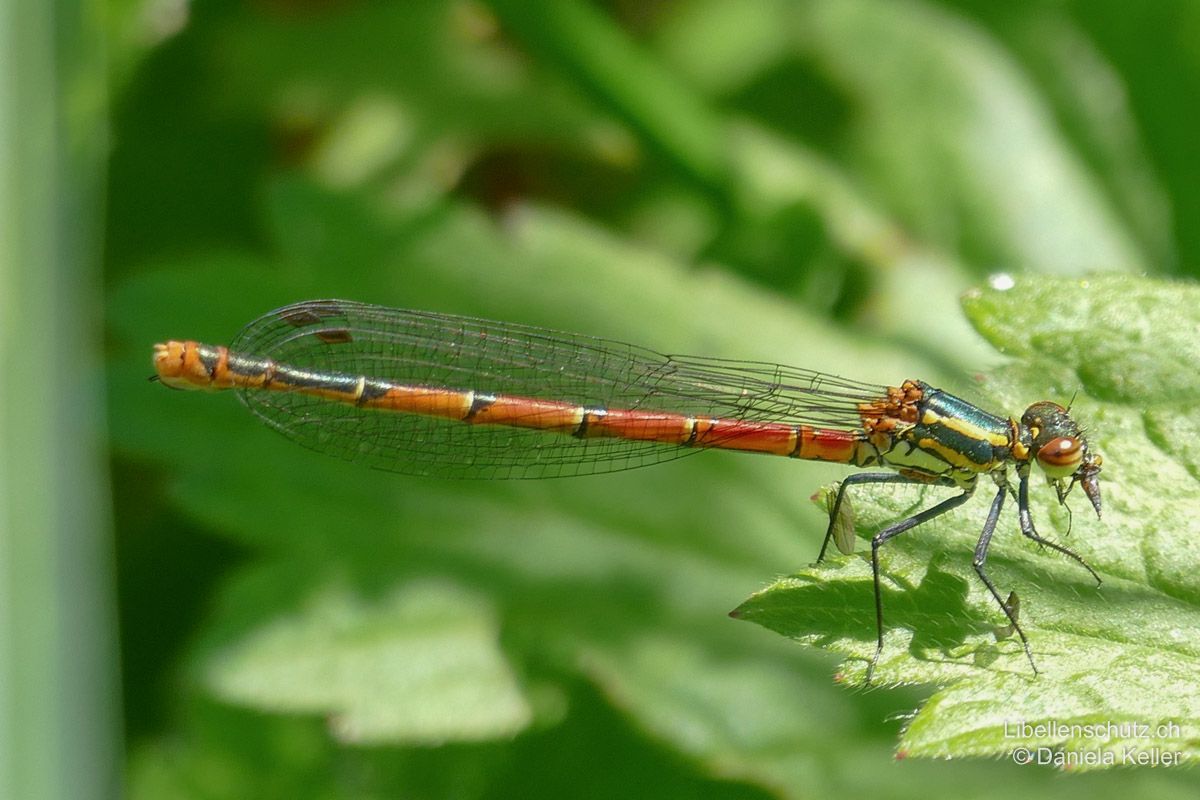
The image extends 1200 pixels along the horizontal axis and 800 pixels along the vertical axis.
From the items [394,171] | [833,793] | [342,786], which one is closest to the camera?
[833,793]

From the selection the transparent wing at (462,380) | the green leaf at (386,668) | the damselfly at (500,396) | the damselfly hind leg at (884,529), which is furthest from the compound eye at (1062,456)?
the green leaf at (386,668)

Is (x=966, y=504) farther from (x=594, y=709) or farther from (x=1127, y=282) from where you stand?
(x=594, y=709)

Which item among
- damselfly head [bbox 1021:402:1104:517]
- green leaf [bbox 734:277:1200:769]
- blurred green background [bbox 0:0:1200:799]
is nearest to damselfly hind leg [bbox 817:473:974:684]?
green leaf [bbox 734:277:1200:769]

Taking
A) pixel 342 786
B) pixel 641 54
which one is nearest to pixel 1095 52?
pixel 641 54

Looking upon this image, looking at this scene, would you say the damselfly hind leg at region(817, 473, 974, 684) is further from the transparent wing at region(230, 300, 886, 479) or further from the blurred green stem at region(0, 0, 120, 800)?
the blurred green stem at region(0, 0, 120, 800)

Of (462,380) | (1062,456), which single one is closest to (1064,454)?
(1062,456)

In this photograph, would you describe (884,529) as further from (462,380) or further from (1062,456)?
(462,380)
